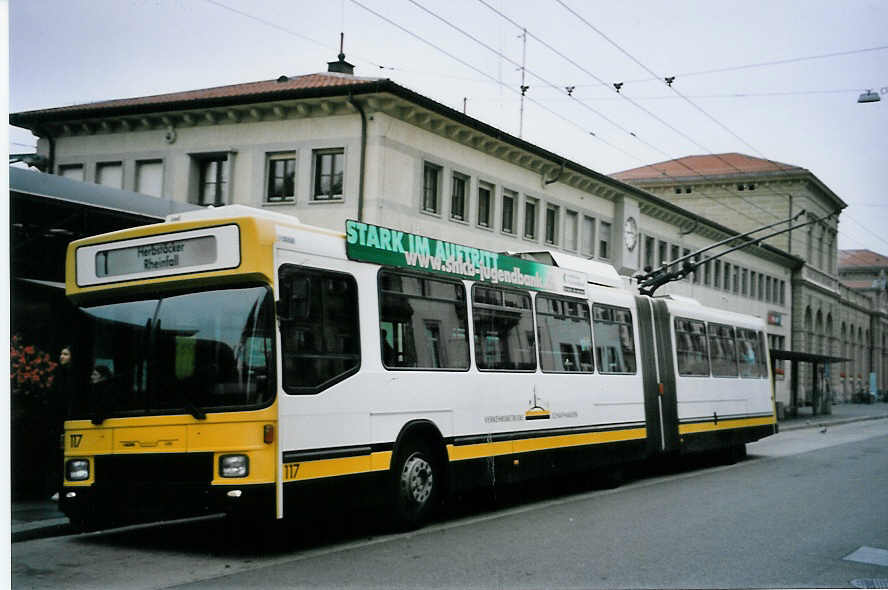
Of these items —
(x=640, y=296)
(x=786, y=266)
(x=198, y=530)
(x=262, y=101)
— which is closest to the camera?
(x=198, y=530)

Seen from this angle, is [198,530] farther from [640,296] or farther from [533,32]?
[640,296]

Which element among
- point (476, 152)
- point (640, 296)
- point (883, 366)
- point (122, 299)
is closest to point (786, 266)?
point (883, 366)

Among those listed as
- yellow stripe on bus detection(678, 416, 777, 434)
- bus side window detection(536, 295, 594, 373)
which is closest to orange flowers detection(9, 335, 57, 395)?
bus side window detection(536, 295, 594, 373)

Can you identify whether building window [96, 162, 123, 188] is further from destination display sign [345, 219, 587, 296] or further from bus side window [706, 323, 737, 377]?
destination display sign [345, 219, 587, 296]

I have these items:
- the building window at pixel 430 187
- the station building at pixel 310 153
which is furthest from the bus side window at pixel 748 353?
the building window at pixel 430 187

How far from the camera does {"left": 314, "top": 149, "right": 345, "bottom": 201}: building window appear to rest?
25484mm

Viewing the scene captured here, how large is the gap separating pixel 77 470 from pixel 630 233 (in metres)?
31.7

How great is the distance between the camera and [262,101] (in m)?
25.2

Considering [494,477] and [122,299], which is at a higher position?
[122,299]

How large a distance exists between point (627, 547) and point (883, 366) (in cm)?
5594

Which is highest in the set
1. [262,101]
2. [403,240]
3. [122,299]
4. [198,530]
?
[262,101]

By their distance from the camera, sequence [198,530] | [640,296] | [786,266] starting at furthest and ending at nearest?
[786,266] < [640,296] < [198,530]

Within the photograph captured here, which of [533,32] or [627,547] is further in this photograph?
[533,32]

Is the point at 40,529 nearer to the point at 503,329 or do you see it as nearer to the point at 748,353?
the point at 503,329
